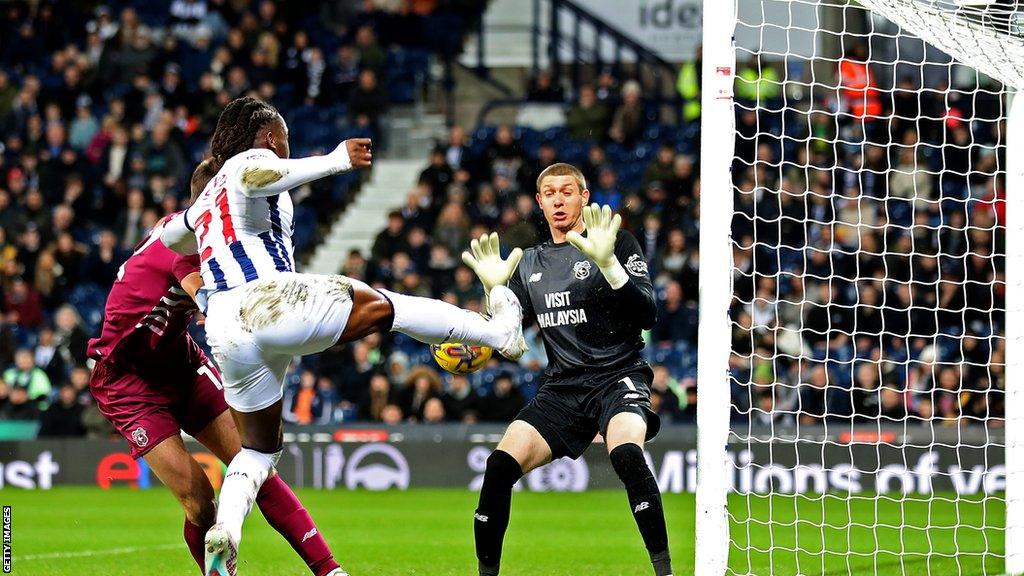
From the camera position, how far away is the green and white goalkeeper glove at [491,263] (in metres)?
6.80

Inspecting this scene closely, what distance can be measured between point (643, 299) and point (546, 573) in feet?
7.72

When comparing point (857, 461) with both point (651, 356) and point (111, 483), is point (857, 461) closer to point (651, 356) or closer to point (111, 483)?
point (651, 356)

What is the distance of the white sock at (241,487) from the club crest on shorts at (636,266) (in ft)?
6.13

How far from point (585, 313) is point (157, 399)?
2129mm

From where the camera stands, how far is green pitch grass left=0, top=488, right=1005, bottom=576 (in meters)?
8.58

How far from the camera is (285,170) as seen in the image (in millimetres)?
5836

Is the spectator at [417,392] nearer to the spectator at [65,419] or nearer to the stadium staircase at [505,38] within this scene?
the spectator at [65,419]

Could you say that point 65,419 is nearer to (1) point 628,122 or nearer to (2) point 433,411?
(2) point 433,411

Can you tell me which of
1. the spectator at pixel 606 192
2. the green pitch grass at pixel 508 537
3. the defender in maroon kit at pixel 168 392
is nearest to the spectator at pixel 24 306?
the green pitch grass at pixel 508 537

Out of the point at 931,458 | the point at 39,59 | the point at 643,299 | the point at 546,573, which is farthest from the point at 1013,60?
the point at 39,59

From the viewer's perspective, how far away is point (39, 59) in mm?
21844

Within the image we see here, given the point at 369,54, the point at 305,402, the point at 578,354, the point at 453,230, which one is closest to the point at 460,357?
the point at 578,354

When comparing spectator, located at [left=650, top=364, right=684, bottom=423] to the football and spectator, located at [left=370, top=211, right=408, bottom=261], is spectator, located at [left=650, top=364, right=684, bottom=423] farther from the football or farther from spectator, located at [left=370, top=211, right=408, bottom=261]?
the football

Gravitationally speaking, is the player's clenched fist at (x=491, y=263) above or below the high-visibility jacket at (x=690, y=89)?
below
